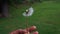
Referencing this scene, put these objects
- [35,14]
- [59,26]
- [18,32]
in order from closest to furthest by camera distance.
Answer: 1. [18,32]
2. [59,26]
3. [35,14]

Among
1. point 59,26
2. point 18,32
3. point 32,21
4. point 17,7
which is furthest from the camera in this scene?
point 17,7

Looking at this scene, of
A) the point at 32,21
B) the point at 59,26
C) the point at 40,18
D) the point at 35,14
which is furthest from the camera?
the point at 35,14

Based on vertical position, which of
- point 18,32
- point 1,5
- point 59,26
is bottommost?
point 59,26

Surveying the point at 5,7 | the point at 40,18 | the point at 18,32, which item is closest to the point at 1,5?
the point at 5,7

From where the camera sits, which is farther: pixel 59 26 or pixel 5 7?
pixel 5 7

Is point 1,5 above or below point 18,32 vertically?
below

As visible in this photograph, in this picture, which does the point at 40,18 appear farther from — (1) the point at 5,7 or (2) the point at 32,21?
(1) the point at 5,7

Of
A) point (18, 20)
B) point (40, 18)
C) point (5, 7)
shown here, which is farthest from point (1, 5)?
point (40, 18)

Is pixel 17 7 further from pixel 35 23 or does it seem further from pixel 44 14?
pixel 35 23

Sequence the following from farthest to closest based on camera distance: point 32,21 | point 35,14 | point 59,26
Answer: point 35,14 < point 32,21 < point 59,26
